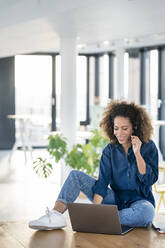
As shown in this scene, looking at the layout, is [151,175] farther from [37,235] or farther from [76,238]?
[37,235]

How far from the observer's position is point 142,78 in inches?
388

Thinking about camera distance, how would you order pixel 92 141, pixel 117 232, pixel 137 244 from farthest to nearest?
pixel 92 141, pixel 117 232, pixel 137 244

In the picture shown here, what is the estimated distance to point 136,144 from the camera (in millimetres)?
3174

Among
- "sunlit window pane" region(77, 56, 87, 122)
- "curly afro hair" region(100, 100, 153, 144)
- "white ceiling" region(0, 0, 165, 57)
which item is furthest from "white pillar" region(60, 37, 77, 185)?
"sunlit window pane" region(77, 56, 87, 122)

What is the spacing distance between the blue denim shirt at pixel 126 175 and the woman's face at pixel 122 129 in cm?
9

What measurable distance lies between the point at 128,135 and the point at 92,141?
8.50ft

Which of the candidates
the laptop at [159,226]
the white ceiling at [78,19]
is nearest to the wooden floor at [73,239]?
the laptop at [159,226]

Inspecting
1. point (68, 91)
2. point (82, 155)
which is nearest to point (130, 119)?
point (82, 155)

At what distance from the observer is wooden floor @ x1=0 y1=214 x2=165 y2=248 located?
284 centimetres

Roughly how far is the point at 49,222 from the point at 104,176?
1.82 feet

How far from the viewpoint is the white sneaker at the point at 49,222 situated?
120 inches

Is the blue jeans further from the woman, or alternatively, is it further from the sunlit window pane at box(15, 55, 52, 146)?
the sunlit window pane at box(15, 55, 52, 146)

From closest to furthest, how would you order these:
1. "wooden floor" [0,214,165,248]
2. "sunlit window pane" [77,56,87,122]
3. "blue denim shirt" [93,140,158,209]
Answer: "wooden floor" [0,214,165,248], "blue denim shirt" [93,140,158,209], "sunlit window pane" [77,56,87,122]

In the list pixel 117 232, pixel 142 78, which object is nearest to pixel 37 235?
pixel 117 232
